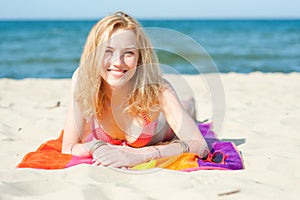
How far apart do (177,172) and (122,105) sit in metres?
0.70

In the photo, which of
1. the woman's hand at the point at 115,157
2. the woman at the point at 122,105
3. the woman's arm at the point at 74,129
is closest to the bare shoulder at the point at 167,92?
the woman at the point at 122,105

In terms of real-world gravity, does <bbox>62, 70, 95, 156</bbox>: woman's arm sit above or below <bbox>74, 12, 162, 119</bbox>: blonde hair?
below

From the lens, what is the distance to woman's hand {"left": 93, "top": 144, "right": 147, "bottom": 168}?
7.67ft

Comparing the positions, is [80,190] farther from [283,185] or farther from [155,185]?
[283,185]

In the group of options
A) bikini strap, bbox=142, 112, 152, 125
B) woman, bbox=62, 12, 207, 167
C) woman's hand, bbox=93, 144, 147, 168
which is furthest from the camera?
bikini strap, bbox=142, 112, 152, 125

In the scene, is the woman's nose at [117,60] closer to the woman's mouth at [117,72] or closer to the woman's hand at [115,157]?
the woman's mouth at [117,72]

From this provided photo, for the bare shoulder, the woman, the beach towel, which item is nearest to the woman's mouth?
the woman

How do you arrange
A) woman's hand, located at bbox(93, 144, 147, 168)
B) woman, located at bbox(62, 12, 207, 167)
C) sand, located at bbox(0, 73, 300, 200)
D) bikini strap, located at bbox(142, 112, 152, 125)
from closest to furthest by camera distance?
sand, located at bbox(0, 73, 300, 200)
woman's hand, located at bbox(93, 144, 147, 168)
woman, located at bbox(62, 12, 207, 167)
bikini strap, located at bbox(142, 112, 152, 125)

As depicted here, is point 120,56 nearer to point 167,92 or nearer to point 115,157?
point 167,92

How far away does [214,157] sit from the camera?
262cm

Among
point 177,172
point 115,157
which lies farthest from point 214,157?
point 115,157

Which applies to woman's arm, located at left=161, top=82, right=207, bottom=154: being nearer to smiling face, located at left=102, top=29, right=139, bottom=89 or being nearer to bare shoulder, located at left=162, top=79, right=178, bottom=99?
bare shoulder, located at left=162, top=79, right=178, bottom=99

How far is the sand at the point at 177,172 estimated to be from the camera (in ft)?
6.31

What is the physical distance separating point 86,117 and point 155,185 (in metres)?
0.82
